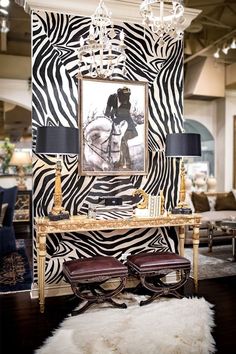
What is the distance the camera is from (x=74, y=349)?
262 cm

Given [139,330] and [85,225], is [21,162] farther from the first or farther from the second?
[139,330]

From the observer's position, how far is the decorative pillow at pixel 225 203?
697 centimetres

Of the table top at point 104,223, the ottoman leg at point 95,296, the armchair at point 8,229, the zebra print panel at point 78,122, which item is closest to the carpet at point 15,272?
the armchair at point 8,229

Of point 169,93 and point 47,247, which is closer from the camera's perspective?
point 47,247

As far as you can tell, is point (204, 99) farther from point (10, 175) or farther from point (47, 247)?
point (47, 247)

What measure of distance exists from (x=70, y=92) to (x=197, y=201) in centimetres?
392

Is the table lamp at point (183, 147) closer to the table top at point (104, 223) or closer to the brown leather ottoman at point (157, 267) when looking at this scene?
the table top at point (104, 223)

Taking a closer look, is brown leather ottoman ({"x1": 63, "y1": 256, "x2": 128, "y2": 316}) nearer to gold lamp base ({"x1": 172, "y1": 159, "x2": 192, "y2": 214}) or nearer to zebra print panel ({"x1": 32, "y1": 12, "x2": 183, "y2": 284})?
zebra print panel ({"x1": 32, "y1": 12, "x2": 183, "y2": 284})

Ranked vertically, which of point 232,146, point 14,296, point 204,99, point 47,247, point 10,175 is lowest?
point 14,296

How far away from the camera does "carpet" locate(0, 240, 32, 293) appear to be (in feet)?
13.5

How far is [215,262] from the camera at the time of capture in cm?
511

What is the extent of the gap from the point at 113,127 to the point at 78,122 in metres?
0.41

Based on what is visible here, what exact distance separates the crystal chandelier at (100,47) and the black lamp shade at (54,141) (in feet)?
2.30

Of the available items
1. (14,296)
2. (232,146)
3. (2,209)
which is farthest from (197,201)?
(14,296)
